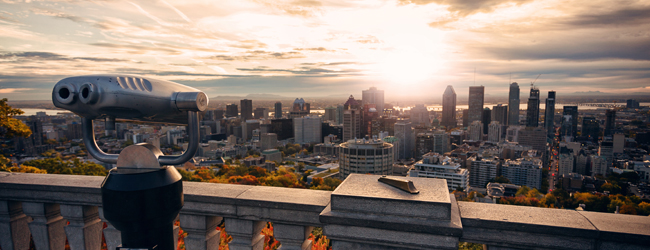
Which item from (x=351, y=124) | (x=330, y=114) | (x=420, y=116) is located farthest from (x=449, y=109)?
(x=351, y=124)

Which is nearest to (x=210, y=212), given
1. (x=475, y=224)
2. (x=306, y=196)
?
(x=306, y=196)

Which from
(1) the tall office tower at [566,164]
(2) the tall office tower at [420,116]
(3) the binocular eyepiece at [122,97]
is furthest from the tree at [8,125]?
(2) the tall office tower at [420,116]

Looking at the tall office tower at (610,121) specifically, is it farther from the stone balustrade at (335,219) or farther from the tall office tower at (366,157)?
the stone balustrade at (335,219)

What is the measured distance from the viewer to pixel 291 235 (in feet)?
6.49

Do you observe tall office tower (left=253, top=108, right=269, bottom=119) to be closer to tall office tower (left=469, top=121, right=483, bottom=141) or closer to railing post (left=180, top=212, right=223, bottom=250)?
tall office tower (left=469, top=121, right=483, bottom=141)

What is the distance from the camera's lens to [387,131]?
7569 centimetres

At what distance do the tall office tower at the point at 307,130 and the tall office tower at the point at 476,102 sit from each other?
57.9 metres

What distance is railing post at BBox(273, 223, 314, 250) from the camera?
1.96 metres

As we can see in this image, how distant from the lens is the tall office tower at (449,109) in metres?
114

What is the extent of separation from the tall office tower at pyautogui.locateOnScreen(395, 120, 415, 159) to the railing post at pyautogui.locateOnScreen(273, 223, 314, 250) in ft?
219

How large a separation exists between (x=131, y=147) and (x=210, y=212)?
760mm

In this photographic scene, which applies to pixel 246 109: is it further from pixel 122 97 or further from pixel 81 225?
pixel 122 97

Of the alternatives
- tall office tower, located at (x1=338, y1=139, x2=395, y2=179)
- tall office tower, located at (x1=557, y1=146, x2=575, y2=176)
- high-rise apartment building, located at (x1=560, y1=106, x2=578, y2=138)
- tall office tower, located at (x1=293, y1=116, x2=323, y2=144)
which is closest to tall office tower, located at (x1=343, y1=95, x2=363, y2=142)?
tall office tower, located at (x1=293, y1=116, x2=323, y2=144)

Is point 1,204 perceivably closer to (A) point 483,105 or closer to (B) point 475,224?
(B) point 475,224
